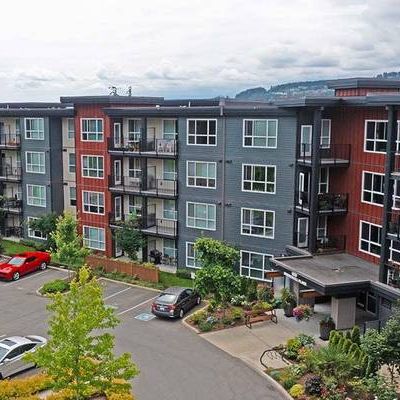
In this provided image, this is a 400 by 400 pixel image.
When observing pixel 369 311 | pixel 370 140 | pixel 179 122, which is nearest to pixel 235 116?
pixel 179 122

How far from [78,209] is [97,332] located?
694 inches

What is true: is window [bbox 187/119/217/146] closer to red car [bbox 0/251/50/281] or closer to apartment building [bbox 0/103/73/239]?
apartment building [bbox 0/103/73/239]

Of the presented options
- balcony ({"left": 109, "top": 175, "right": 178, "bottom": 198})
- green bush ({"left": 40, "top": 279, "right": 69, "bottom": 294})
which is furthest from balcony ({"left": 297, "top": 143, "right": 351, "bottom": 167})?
green bush ({"left": 40, "top": 279, "right": 69, "bottom": 294})

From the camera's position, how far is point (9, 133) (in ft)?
161

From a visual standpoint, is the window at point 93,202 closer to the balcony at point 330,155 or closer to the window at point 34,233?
the window at point 34,233

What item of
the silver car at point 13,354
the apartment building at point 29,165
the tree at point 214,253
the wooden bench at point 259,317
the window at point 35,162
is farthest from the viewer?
the window at point 35,162

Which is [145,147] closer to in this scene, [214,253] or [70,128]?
[70,128]

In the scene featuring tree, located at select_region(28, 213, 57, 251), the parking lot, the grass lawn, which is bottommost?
the parking lot

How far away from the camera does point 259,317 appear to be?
30656 millimetres

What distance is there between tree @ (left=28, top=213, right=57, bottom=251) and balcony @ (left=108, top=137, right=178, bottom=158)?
8084mm

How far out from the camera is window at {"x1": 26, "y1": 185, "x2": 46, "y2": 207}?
47.2 metres

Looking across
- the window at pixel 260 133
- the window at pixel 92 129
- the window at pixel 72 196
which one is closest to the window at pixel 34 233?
the window at pixel 72 196

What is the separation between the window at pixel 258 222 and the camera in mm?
Result: 35688

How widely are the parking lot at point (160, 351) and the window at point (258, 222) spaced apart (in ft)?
24.5
